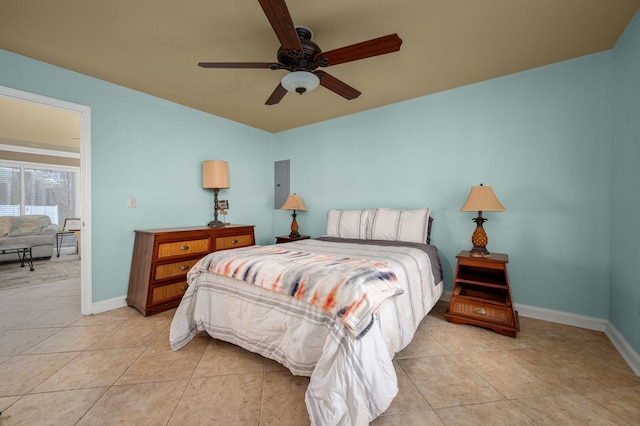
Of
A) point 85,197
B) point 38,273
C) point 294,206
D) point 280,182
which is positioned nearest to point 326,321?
point 294,206

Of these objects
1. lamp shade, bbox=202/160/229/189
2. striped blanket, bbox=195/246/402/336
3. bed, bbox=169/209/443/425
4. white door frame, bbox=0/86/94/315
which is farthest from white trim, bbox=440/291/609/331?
white door frame, bbox=0/86/94/315

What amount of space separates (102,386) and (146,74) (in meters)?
2.68

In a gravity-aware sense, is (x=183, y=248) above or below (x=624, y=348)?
above

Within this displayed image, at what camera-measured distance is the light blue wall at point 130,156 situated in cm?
Answer: 258

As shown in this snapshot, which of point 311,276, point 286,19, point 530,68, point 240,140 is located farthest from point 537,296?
point 240,140

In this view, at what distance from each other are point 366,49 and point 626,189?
7.22 feet

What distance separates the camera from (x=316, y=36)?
204 centimetres

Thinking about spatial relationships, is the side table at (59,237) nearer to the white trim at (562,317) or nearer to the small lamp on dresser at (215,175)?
the small lamp on dresser at (215,175)

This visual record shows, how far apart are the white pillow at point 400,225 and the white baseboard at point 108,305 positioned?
9.39 ft

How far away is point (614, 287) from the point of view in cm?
216

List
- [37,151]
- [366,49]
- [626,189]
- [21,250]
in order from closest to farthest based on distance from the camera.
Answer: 1. [366,49]
2. [626,189]
3. [21,250]
4. [37,151]

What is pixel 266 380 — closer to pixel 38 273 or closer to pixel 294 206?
pixel 294 206

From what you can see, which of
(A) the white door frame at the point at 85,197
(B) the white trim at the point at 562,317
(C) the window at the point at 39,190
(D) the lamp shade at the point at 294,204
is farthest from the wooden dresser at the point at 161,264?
(C) the window at the point at 39,190

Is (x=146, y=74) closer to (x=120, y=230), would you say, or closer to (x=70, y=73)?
(x=70, y=73)
